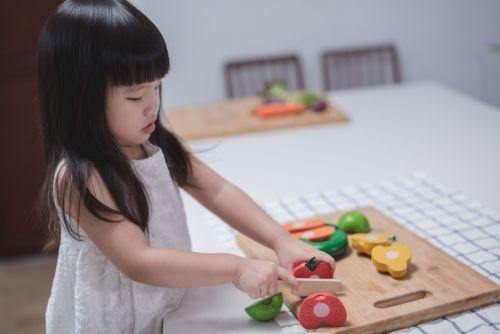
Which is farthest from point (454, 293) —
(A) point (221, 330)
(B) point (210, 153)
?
(B) point (210, 153)

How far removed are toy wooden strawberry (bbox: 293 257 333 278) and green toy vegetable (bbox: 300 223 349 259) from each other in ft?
0.23

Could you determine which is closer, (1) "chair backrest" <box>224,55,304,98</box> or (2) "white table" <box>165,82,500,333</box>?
(2) "white table" <box>165,82,500,333</box>

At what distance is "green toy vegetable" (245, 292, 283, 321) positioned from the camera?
933 millimetres

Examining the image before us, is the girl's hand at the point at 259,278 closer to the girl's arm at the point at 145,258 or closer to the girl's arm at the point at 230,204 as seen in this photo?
the girl's arm at the point at 145,258

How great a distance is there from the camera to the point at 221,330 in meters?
0.93

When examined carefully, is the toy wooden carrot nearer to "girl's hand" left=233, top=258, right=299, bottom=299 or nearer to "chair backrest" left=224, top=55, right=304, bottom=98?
"chair backrest" left=224, top=55, right=304, bottom=98

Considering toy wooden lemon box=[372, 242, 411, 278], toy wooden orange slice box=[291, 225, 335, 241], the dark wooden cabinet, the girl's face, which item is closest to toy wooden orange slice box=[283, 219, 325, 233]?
toy wooden orange slice box=[291, 225, 335, 241]

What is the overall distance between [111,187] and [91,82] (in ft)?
0.51

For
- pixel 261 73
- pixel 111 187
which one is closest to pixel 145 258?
pixel 111 187

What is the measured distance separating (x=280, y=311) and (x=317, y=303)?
0.29 feet

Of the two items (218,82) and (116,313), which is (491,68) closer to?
(218,82)

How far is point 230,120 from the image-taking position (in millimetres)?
2076

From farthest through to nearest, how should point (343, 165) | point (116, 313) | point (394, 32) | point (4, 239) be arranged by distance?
point (394, 32), point (4, 239), point (343, 165), point (116, 313)

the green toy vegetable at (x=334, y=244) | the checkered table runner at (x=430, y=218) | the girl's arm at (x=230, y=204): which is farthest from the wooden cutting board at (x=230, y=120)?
the green toy vegetable at (x=334, y=244)
